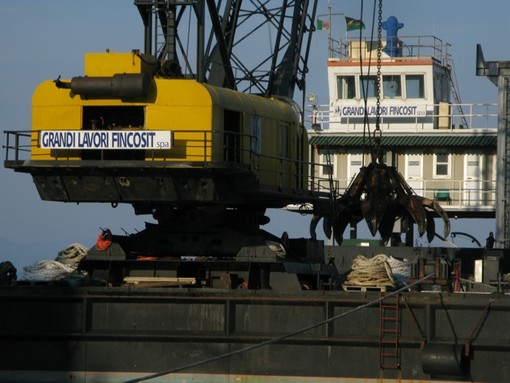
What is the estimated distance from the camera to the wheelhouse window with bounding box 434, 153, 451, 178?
5081 cm

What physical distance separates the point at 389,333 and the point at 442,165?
26322mm

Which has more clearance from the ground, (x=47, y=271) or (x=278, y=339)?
(x=47, y=271)

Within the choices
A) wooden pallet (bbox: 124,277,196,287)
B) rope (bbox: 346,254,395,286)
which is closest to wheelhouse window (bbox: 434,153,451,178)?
rope (bbox: 346,254,395,286)

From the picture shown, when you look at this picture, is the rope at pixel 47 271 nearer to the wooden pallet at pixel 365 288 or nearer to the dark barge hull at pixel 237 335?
the dark barge hull at pixel 237 335

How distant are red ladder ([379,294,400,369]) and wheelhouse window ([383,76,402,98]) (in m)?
27.2

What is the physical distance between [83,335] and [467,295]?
6676mm

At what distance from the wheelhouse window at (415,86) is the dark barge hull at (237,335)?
26.8m

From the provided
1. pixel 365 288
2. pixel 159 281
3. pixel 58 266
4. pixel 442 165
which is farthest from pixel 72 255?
pixel 442 165

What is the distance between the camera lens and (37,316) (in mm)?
26094

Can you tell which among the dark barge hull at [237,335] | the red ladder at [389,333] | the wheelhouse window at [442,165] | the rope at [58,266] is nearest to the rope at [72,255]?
Result: the rope at [58,266]

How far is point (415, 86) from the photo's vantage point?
51.8m

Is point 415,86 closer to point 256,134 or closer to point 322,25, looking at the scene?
point 322,25

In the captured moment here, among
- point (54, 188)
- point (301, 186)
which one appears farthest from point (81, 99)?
point (301, 186)

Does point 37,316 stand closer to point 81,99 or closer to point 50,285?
point 50,285
